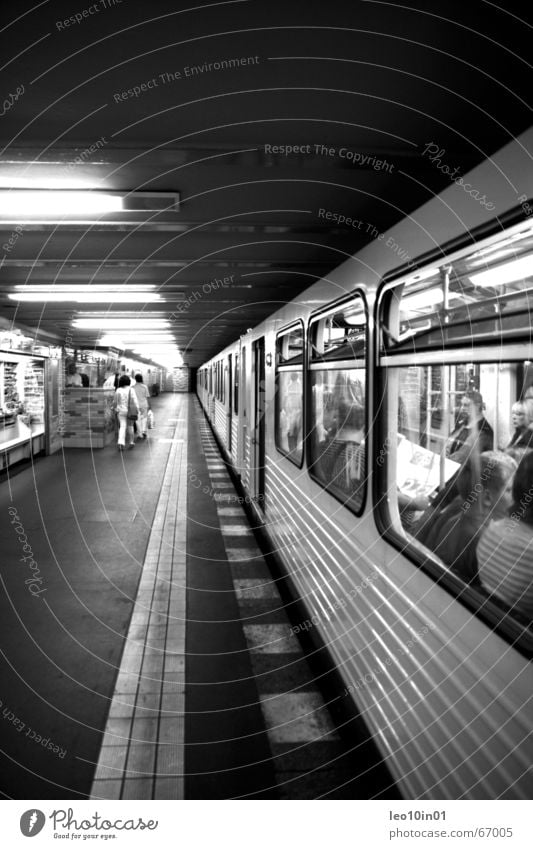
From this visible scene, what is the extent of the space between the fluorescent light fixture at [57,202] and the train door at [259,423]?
4.09 m

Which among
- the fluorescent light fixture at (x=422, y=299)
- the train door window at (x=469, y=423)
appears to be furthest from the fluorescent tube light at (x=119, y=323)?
the fluorescent light fixture at (x=422, y=299)

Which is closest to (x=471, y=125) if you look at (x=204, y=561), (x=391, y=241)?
(x=391, y=241)

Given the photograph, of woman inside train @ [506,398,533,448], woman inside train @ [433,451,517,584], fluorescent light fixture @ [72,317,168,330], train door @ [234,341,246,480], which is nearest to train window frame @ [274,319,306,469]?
woman inside train @ [433,451,517,584]

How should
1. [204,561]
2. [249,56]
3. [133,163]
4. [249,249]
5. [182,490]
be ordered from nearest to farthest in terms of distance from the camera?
[249,56] < [133,163] < [249,249] < [204,561] < [182,490]

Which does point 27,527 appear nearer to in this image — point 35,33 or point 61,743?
point 61,743

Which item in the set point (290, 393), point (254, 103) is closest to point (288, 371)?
point (290, 393)

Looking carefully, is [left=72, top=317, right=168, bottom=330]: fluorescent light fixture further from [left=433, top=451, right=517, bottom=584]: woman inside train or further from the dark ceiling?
[left=433, top=451, right=517, bottom=584]: woman inside train

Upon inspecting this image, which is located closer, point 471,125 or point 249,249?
point 471,125

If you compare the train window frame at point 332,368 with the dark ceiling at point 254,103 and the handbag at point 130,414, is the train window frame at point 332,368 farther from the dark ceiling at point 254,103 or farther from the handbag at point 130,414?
the handbag at point 130,414

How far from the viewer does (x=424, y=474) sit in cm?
276

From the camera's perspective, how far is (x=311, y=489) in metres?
3.92

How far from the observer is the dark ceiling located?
4.53 feet

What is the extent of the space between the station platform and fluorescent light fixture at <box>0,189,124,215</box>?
92.6 inches

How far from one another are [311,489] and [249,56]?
2.79 meters
